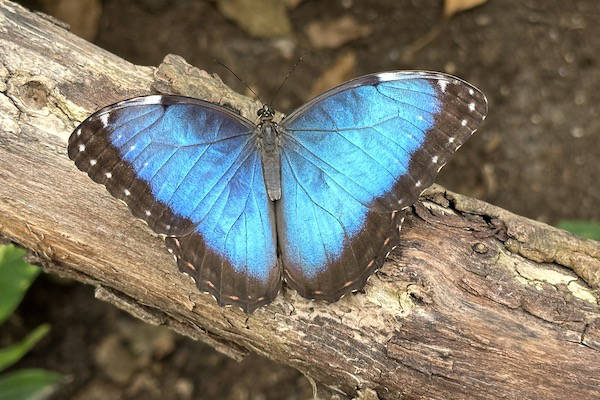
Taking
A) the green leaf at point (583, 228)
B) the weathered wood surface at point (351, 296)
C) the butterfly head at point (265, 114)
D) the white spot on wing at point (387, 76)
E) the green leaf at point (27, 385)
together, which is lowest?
the green leaf at point (27, 385)

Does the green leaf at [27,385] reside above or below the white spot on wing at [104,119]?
below

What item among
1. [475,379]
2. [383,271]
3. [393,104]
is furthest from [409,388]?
[393,104]

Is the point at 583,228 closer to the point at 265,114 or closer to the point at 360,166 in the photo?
the point at 360,166

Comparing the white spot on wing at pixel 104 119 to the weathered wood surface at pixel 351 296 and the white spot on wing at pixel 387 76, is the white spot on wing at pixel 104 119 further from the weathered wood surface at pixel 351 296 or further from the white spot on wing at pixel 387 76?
the white spot on wing at pixel 387 76

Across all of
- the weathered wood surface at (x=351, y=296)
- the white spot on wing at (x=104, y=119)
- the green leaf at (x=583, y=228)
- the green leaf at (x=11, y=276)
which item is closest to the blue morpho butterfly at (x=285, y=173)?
the white spot on wing at (x=104, y=119)

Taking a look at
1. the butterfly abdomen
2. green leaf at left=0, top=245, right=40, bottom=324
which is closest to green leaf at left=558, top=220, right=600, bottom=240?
the butterfly abdomen
